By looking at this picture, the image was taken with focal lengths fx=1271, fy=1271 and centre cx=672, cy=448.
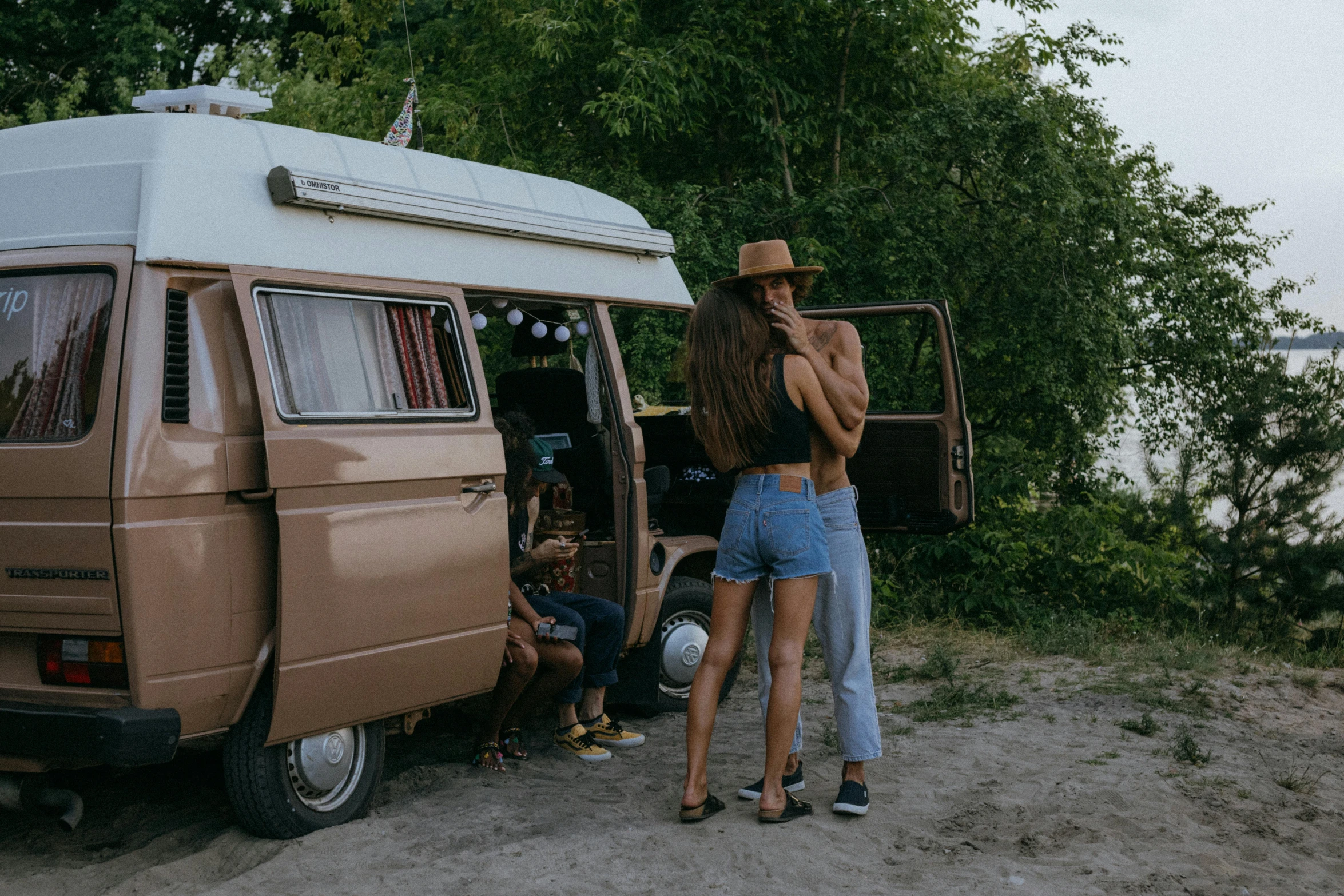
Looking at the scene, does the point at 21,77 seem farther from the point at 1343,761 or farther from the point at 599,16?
the point at 1343,761

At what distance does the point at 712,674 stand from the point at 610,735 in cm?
156

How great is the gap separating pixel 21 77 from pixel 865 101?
14.7m

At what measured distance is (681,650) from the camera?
6.45 metres

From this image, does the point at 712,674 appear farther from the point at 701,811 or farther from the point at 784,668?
the point at 701,811

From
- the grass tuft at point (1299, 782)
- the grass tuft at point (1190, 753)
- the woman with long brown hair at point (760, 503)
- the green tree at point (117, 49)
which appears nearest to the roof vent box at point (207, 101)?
the woman with long brown hair at point (760, 503)

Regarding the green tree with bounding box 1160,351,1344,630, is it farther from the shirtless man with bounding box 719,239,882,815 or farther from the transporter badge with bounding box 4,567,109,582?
the transporter badge with bounding box 4,567,109,582

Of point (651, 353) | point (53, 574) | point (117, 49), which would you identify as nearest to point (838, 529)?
point (53, 574)

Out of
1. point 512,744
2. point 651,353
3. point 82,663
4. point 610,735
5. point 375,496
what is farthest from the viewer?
point 651,353

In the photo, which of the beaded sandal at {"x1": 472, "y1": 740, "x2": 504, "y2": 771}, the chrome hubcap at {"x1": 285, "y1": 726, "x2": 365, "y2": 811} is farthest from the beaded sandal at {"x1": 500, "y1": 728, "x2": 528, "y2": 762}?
the chrome hubcap at {"x1": 285, "y1": 726, "x2": 365, "y2": 811}

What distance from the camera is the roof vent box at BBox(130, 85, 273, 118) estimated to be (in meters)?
4.60

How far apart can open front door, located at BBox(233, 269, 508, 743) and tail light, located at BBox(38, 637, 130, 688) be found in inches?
18.6

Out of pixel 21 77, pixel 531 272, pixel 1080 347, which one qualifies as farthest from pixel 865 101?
pixel 21 77

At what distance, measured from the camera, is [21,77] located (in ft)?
66.2

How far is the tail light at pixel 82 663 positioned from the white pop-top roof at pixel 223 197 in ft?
3.89
